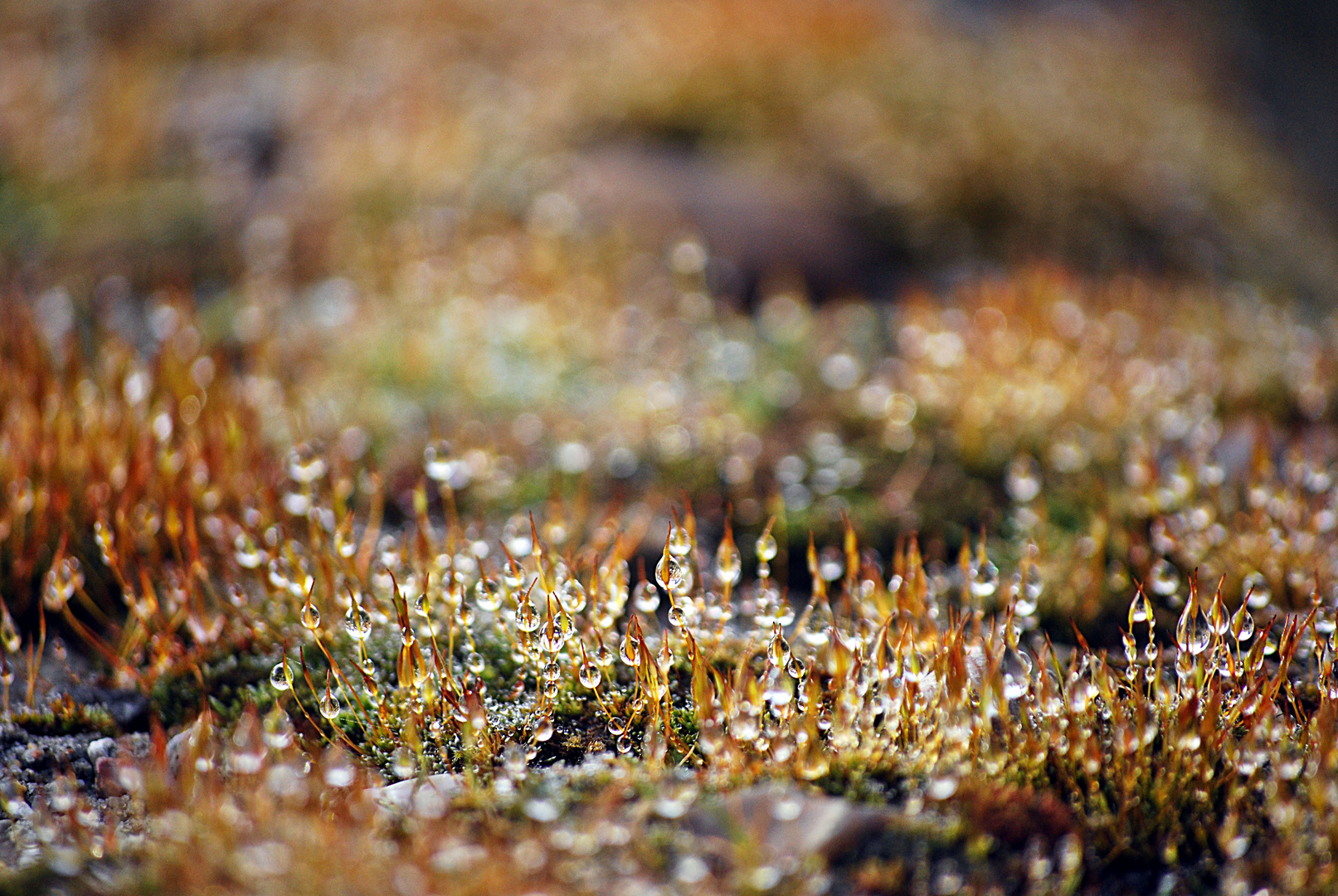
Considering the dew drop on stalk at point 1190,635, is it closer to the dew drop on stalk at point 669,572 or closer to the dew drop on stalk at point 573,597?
the dew drop on stalk at point 669,572

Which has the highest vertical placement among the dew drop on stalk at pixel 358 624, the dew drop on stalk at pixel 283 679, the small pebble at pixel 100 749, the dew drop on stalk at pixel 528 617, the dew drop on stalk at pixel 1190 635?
the dew drop on stalk at pixel 1190 635

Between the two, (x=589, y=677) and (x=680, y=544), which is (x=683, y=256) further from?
(x=589, y=677)

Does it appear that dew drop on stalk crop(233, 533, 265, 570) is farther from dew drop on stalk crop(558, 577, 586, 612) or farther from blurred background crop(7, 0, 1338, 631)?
dew drop on stalk crop(558, 577, 586, 612)

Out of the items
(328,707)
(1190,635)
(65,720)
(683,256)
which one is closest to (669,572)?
(328,707)

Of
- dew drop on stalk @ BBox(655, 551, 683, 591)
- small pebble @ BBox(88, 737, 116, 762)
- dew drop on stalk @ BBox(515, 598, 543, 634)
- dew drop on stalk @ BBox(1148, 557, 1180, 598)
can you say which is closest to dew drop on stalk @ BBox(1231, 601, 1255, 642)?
dew drop on stalk @ BBox(1148, 557, 1180, 598)

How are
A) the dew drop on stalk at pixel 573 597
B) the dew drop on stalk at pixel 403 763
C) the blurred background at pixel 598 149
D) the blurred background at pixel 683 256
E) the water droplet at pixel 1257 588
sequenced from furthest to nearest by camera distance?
the blurred background at pixel 598 149 → the blurred background at pixel 683 256 → the water droplet at pixel 1257 588 → the dew drop on stalk at pixel 573 597 → the dew drop on stalk at pixel 403 763

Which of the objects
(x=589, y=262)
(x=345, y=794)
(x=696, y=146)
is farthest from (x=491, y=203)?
(x=345, y=794)

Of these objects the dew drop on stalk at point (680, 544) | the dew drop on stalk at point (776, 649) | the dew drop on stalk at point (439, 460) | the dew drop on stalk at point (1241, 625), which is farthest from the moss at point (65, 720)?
the dew drop on stalk at point (1241, 625)

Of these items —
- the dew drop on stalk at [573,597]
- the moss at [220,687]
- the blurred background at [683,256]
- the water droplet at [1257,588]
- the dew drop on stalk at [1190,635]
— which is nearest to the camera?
the dew drop on stalk at [1190,635]

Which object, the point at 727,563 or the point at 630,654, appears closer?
the point at 630,654

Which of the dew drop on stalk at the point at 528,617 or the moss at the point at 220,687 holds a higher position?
the dew drop on stalk at the point at 528,617

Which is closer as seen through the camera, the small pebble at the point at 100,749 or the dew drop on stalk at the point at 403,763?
the dew drop on stalk at the point at 403,763
